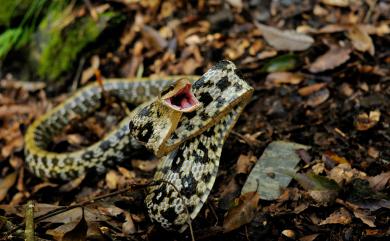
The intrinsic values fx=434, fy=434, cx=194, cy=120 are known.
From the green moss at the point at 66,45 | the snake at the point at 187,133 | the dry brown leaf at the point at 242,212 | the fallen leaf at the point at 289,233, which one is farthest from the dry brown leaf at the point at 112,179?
the green moss at the point at 66,45

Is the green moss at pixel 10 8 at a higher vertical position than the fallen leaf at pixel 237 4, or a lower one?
higher

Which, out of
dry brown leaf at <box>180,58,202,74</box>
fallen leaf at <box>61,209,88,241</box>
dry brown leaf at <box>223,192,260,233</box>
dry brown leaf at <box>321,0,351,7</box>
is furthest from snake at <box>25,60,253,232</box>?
dry brown leaf at <box>321,0,351,7</box>

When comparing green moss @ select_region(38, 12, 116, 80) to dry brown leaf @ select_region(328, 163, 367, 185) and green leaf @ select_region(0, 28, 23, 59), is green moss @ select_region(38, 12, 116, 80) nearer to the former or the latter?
green leaf @ select_region(0, 28, 23, 59)

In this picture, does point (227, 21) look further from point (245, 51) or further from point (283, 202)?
point (283, 202)

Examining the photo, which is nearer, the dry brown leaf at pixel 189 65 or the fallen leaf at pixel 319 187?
the fallen leaf at pixel 319 187

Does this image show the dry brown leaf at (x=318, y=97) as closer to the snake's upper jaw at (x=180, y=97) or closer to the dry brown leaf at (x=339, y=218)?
the dry brown leaf at (x=339, y=218)
